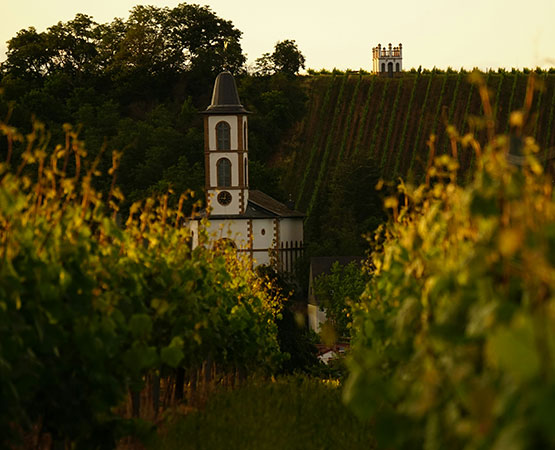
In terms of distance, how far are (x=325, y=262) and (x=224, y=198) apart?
6755 mm

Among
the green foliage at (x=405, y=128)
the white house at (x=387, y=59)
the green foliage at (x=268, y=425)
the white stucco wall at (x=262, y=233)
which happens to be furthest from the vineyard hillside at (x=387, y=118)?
the green foliage at (x=268, y=425)

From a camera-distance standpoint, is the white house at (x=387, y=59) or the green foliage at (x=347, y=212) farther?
the white house at (x=387, y=59)

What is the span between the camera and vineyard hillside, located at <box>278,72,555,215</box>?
266 ft

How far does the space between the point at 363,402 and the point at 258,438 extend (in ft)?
19.8

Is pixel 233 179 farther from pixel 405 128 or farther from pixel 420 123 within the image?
pixel 420 123

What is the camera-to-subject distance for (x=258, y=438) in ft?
34.2

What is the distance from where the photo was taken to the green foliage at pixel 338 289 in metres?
54.2

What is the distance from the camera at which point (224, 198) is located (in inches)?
2408

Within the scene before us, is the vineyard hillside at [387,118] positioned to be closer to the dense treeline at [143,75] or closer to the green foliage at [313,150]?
the green foliage at [313,150]

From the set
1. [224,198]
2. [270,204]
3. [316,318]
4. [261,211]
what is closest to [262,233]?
[261,211]

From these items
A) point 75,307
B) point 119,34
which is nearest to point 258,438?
point 75,307

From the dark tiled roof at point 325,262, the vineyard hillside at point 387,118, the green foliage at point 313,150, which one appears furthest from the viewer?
the vineyard hillside at point 387,118

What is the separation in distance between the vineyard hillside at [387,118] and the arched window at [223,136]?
16779mm

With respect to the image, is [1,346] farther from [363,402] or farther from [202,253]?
[202,253]
